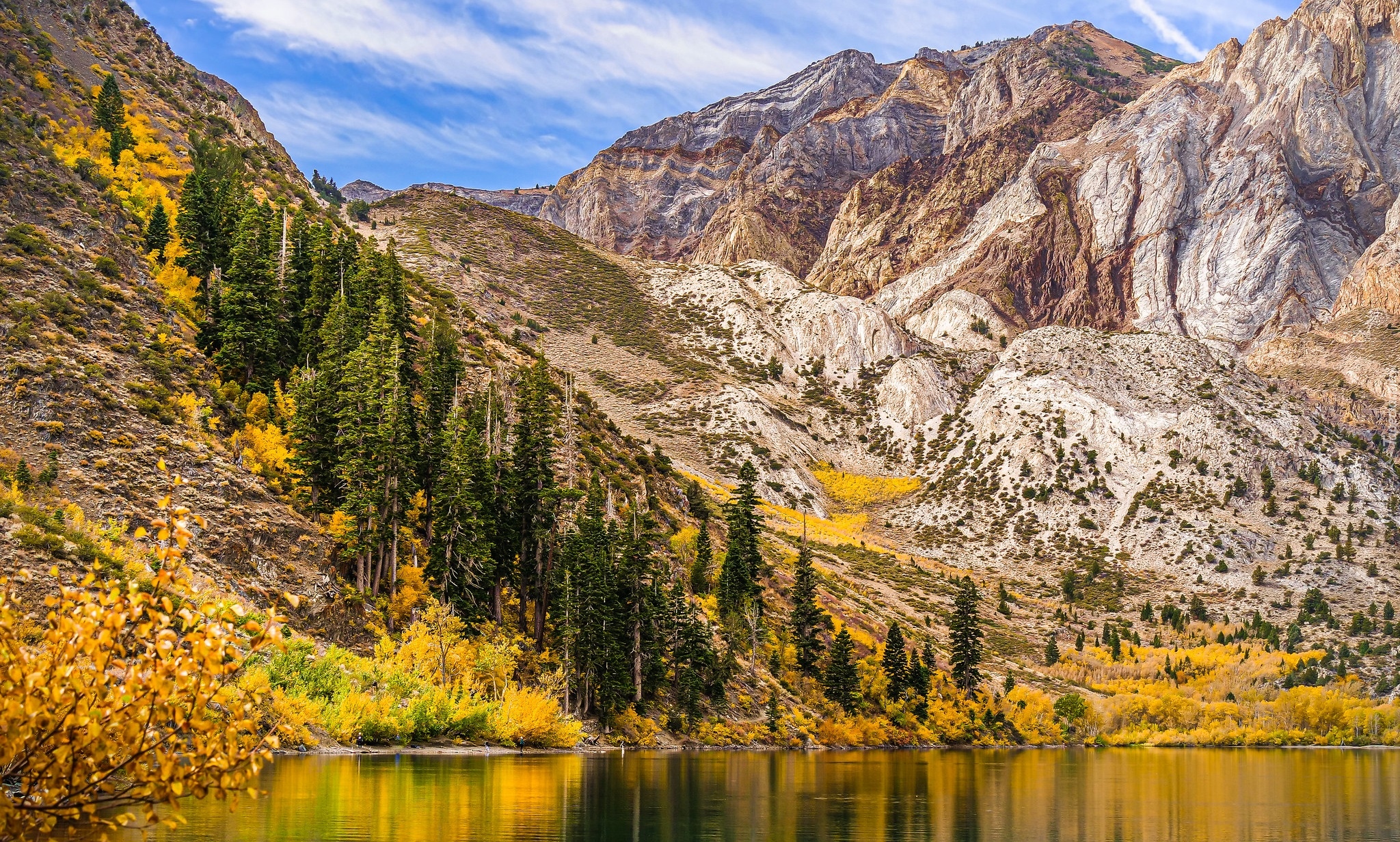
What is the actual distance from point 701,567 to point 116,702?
258 ft

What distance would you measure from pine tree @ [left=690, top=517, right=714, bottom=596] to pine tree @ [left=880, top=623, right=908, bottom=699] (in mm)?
17516

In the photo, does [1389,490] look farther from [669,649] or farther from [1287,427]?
[669,649]

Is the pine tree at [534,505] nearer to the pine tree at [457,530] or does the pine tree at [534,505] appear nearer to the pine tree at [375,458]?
the pine tree at [457,530]

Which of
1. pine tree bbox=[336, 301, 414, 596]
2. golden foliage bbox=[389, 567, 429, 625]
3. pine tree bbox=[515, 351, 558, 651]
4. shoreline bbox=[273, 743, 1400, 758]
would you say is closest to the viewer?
shoreline bbox=[273, 743, 1400, 758]

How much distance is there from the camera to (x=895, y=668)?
92.8 metres

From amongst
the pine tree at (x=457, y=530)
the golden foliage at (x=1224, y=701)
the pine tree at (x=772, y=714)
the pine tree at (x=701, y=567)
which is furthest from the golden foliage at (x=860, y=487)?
the pine tree at (x=457, y=530)

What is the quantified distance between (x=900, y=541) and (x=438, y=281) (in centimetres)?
8317

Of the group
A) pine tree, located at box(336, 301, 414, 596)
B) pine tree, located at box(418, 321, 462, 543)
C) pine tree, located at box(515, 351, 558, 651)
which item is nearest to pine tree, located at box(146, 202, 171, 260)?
pine tree, located at box(336, 301, 414, 596)

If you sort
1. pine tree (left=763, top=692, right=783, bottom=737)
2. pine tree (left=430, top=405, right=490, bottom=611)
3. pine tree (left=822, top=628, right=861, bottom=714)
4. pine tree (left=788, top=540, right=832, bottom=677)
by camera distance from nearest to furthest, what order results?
pine tree (left=430, top=405, right=490, bottom=611), pine tree (left=763, top=692, right=783, bottom=737), pine tree (left=822, top=628, right=861, bottom=714), pine tree (left=788, top=540, right=832, bottom=677)

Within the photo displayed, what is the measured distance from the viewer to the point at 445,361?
76125 mm

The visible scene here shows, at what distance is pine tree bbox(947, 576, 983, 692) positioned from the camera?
101 m

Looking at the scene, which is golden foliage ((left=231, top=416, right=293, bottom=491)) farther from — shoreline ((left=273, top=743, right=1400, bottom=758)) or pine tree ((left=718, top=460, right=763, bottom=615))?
pine tree ((left=718, top=460, right=763, bottom=615))

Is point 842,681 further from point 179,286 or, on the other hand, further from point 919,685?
point 179,286

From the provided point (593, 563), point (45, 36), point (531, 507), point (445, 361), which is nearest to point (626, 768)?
point (593, 563)
